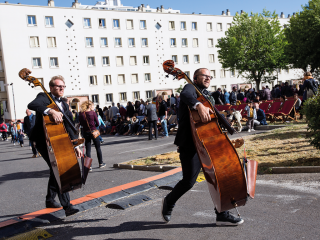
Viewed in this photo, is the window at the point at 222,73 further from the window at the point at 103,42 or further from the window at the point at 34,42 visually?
the window at the point at 34,42

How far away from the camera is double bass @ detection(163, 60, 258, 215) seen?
138 inches

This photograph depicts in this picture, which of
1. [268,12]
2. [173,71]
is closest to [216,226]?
[173,71]

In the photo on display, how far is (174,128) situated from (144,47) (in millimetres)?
40015

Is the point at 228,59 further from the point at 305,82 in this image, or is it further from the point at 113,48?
the point at 305,82

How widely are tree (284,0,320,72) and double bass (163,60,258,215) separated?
42522 millimetres

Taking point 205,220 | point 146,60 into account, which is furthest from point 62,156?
point 146,60

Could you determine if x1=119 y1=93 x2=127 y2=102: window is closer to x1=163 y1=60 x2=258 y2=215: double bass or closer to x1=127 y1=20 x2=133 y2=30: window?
x1=127 y1=20 x2=133 y2=30: window

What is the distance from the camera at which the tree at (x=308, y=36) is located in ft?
137

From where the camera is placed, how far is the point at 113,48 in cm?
5388

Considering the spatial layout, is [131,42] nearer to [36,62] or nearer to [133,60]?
[133,60]

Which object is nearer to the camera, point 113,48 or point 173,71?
point 173,71

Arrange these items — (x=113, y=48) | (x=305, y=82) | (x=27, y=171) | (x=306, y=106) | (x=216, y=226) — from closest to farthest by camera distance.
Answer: (x=216, y=226) < (x=306, y=106) < (x=27, y=171) < (x=305, y=82) < (x=113, y=48)

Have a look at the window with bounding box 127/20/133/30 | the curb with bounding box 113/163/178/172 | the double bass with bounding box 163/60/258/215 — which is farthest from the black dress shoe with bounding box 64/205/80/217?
the window with bounding box 127/20/133/30

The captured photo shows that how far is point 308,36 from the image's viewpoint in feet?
140
